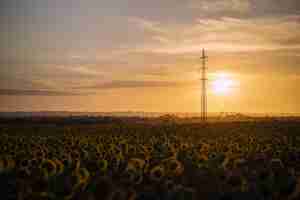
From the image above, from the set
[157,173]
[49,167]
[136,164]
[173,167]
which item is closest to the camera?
[157,173]

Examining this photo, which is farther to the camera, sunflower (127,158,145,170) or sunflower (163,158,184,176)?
sunflower (127,158,145,170)

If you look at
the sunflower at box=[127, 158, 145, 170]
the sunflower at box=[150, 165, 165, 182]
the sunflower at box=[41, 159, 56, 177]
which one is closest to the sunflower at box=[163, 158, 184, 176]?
the sunflower at box=[150, 165, 165, 182]

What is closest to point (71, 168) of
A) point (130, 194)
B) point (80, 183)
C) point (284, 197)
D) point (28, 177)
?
point (28, 177)

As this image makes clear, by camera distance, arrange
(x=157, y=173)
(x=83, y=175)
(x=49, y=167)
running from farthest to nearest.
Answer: (x=49, y=167) < (x=157, y=173) < (x=83, y=175)

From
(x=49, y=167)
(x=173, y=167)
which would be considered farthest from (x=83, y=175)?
(x=173, y=167)

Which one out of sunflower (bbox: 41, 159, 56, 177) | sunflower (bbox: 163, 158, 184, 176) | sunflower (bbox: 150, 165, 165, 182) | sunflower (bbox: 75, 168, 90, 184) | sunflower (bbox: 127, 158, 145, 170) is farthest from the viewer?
sunflower (bbox: 127, 158, 145, 170)

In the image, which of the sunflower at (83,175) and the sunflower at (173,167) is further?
the sunflower at (173,167)

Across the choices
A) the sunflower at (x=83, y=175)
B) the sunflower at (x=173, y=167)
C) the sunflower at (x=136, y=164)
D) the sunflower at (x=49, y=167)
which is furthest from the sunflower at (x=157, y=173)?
the sunflower at (x=49, y=167)

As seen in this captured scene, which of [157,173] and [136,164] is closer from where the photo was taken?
[157,173]

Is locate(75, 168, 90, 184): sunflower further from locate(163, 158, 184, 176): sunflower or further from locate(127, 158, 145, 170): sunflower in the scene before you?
locate(163, 158, 184, 176): sunflower

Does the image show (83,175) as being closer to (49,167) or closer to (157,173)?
(49,167)

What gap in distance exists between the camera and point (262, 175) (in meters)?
11.0

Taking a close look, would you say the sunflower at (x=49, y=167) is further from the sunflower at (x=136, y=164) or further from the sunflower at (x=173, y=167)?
the sunflower at (x=173, y=167)

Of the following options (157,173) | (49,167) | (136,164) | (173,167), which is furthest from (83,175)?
(173,167)
